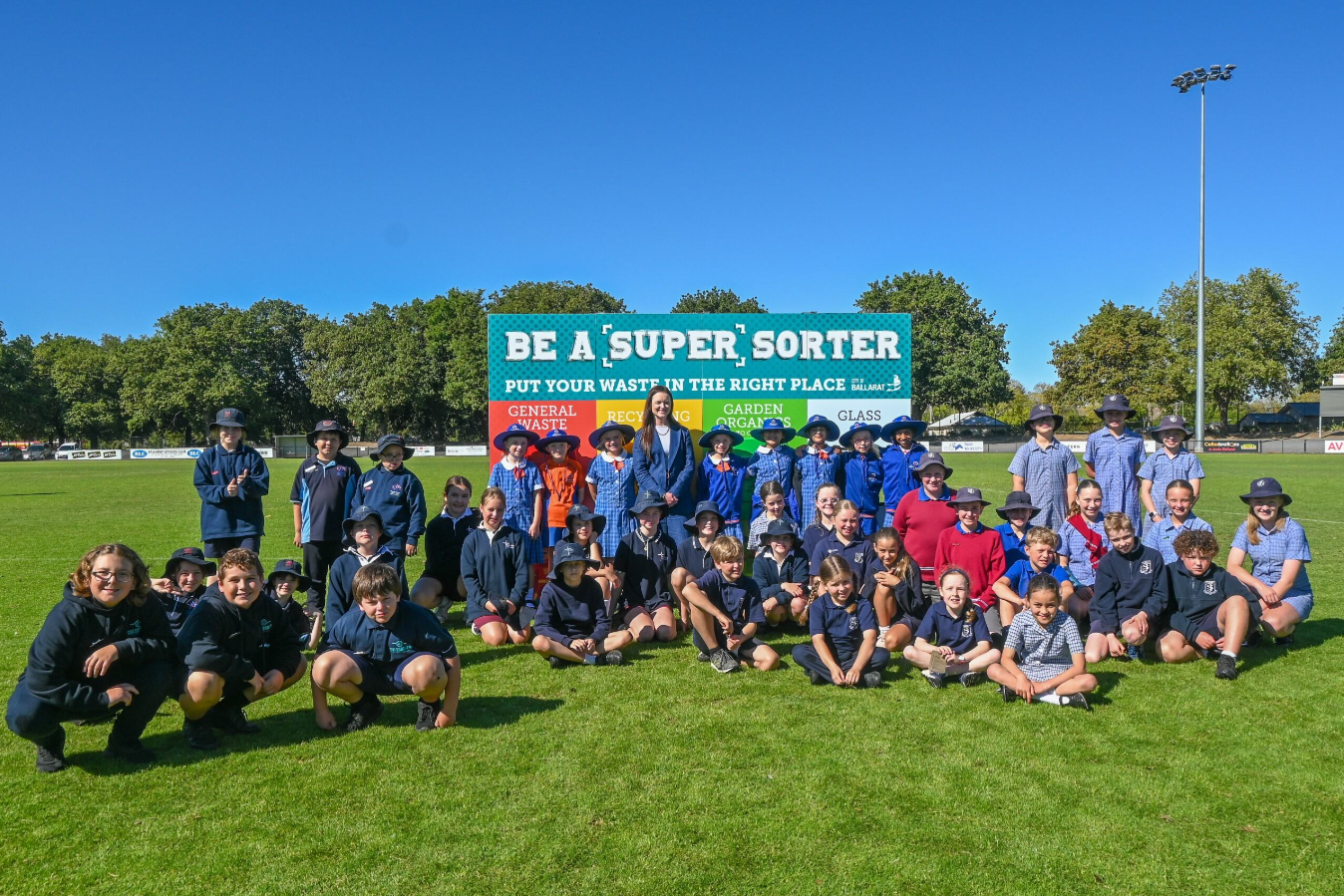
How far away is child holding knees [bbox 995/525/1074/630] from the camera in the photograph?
5879 mm

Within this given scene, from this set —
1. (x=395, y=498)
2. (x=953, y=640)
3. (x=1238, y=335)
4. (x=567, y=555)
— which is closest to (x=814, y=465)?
(x=953, y=640)

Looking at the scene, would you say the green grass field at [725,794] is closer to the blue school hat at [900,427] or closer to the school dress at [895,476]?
the school dress at [895,476]

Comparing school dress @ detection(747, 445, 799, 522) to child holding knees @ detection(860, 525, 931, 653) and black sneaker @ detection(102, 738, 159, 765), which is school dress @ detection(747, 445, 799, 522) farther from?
black sneaker @ detection(102, 738, 159, 765)

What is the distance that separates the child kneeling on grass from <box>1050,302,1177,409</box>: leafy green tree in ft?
188

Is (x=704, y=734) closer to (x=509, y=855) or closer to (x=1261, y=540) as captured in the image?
(x=509, y=855)

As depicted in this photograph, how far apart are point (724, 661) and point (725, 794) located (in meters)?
2.04

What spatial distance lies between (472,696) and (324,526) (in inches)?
96.3

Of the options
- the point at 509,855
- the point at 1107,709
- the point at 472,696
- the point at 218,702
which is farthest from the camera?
the point at 472,696

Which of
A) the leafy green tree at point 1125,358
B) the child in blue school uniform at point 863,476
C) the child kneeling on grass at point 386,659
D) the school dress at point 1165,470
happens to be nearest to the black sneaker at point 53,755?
the child kneeling on grass at point 386,659

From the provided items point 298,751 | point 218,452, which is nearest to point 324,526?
point 218,452

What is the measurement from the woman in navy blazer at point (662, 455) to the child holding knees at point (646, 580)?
2.75 feet

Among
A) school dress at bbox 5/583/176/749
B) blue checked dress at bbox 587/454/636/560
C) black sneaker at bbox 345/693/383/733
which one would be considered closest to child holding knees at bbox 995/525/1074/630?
blue checked dress at bbox 587/454/636/560

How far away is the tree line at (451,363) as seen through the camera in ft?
182

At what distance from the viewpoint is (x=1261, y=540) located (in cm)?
633
